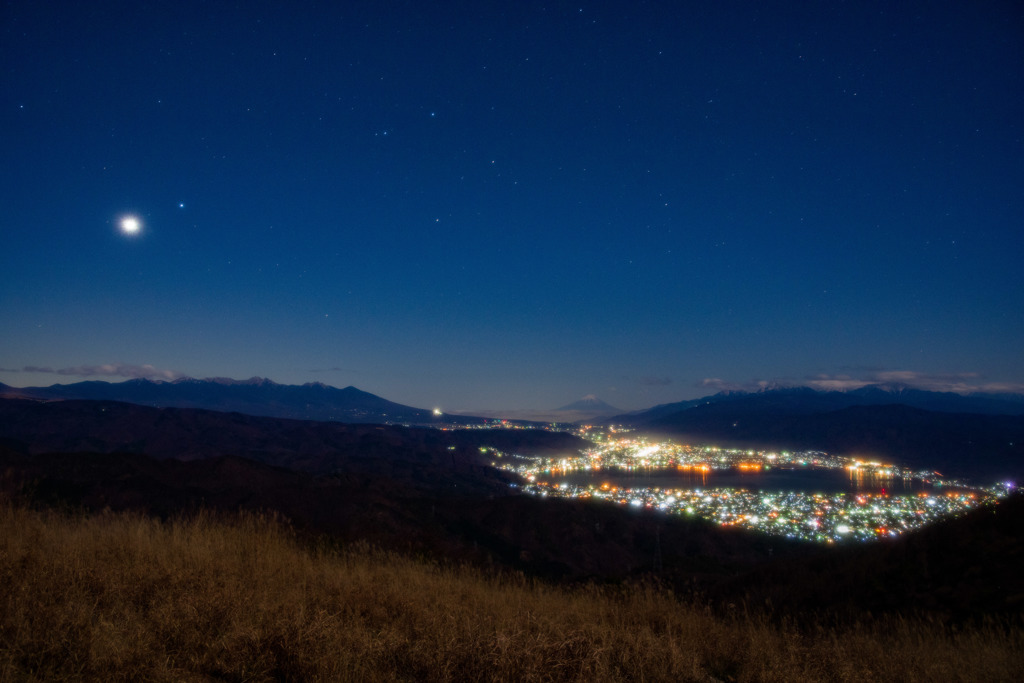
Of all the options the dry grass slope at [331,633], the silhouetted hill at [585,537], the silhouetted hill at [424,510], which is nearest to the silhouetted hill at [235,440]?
the silhouetted hill at [424,510]

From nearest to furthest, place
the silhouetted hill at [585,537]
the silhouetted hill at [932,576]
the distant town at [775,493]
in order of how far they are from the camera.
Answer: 1. the silhouetted hill at [932,576]
2. the silhouetted hill at [585,537]
3. the distant town at [775,493]

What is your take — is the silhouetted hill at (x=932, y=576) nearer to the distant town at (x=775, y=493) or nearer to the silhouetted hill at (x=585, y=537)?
the silhouetted hill at (x=585, y=537)

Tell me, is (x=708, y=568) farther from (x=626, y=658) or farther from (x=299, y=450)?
(x=299, y=450)

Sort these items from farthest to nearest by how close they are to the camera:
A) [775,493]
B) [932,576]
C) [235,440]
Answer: [235,440]
[775,493]
[932,576]

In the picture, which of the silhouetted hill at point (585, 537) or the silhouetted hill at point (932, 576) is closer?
the silhouetted hill at point (932, 576)

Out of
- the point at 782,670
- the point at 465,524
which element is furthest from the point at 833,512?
the point at 782,670

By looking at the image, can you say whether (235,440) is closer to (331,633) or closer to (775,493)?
(775,493)

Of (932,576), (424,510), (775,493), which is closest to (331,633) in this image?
(932,576)

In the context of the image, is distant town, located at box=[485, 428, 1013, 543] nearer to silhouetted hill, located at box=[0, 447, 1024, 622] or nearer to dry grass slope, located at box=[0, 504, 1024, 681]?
silhouetted hill, located at box=[0, 447, 1024, 622]

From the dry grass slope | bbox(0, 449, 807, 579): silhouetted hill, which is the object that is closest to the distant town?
bbox(0, 449, 807, 579): silhouetted hill
